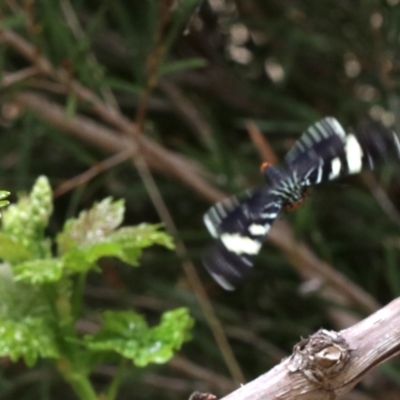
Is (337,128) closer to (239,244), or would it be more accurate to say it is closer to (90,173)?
(239,244)

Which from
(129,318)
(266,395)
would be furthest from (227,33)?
(266,395)

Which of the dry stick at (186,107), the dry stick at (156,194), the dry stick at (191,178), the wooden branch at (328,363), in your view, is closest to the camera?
the wooden branch at (328,363)

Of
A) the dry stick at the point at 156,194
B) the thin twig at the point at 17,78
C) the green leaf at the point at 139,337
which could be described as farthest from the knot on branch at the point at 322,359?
the thin twig at the point at 17,78

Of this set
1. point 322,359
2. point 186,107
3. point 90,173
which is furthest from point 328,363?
point 186,107

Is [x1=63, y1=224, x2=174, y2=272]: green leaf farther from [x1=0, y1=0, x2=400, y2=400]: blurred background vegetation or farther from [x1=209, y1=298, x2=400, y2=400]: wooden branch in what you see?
[x1=0, y1=0, x2=400, y2=400]: blurred background vegetation

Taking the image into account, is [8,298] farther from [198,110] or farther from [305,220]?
[198,110]

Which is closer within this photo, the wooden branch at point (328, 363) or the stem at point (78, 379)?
the wooden branch at point (328, 363)

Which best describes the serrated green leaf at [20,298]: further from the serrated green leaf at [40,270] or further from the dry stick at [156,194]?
the dry stick at [156,194]
